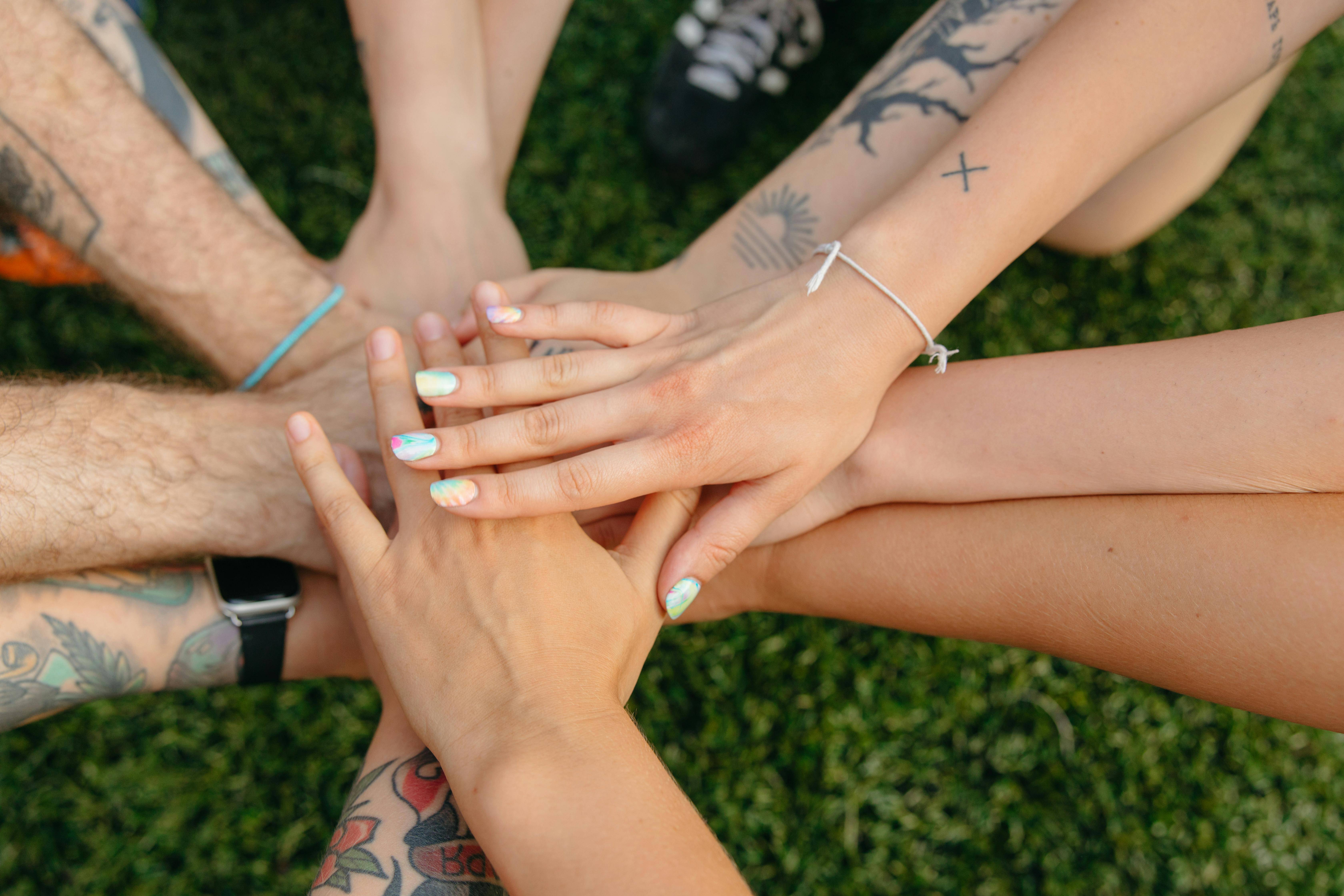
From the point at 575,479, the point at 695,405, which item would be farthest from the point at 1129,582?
the point at 575,479

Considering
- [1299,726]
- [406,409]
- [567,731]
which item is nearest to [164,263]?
[406,409]

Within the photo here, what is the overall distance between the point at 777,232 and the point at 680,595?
2.68 feet

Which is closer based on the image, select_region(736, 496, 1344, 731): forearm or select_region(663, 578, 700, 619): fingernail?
select_region(736, 496, 1344, 731): forearm

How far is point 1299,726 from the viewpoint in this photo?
7.80 ft

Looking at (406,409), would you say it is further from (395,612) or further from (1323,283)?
(1323,283)

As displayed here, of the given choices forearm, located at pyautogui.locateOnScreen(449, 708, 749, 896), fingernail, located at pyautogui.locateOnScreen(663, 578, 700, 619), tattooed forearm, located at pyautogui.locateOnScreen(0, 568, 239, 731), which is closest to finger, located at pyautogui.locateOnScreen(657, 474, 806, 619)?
fingernail, located at pyautogui.locateOnScreen(663, 578, 700, 619)

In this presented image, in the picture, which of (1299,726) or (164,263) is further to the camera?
(1299,726)

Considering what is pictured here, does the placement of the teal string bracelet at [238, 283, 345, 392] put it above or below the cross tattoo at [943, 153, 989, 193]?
below

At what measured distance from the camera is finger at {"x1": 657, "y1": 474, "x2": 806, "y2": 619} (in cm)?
135

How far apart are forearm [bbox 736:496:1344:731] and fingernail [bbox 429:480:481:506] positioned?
601 mm

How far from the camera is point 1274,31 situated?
1.41 metres

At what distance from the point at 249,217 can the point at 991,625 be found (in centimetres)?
173

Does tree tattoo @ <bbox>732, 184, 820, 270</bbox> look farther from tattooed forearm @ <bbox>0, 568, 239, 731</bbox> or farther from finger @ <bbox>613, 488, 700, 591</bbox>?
tattooed forearm @ <bbox>0, 568, 239, 731</bbox>

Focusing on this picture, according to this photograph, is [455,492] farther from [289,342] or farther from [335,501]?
[289,342]
